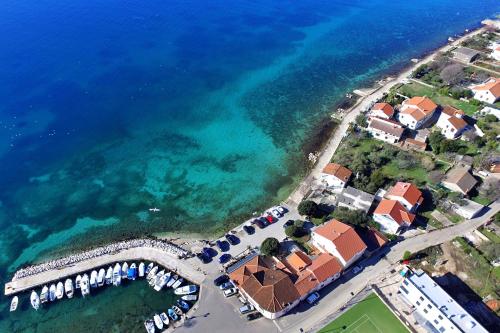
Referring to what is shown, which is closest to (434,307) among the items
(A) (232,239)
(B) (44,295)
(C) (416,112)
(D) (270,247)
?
(D) (270,247)

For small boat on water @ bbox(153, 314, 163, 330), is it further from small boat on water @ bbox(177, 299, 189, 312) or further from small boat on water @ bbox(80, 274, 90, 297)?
small boat on water @ bbox(80, 274, 90, 297)

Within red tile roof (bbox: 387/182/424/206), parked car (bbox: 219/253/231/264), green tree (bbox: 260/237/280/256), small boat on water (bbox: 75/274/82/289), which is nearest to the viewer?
small boat on water (bbox: 75/274/82/289)

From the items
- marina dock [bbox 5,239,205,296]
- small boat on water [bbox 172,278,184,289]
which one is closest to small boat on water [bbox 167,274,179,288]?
small boat on water [bbox 172,278,184,289]

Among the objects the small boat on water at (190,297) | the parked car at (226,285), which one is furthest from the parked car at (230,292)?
the small boat on water at (190,297)

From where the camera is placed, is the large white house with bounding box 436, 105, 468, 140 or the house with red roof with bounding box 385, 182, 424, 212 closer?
the house with red roof with bounding box 385, 182, 424, 212

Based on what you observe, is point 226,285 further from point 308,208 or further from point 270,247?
point 308,208
